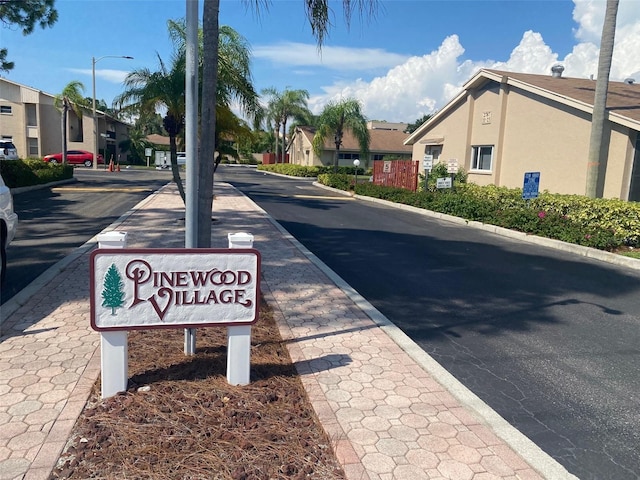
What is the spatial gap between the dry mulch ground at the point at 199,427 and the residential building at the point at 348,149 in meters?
43.3

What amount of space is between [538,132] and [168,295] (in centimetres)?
1699

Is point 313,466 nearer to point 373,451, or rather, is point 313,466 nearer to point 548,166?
point 373,451

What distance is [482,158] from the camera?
68.1 feet

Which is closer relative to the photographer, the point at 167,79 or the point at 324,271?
the point at 324,271

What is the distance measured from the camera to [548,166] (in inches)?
675

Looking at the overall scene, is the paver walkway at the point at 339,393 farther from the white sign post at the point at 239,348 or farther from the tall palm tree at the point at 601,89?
the tall palm tree at the point at 601,89

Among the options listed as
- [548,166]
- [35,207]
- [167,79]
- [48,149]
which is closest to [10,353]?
[167,79]

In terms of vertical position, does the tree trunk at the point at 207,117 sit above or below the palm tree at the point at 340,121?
below

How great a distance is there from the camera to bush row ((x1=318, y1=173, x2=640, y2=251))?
1098cm

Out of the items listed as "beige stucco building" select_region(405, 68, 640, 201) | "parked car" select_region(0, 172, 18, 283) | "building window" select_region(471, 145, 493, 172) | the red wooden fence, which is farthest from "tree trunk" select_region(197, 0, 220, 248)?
the red wooden fence

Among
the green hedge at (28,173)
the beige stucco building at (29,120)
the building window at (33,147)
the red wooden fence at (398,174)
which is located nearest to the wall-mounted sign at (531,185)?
the red wooden fence at (398,174)

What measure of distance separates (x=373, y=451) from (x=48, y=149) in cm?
4984

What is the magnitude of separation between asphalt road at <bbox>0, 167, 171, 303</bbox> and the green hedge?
1.61 ft

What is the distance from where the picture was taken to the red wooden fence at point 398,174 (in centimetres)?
2238
